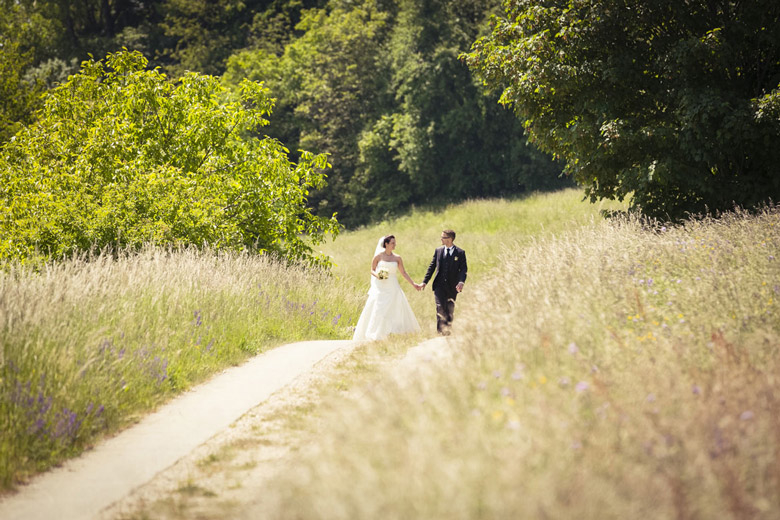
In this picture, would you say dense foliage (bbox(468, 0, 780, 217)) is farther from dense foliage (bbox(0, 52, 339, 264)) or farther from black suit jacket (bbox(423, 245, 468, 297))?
dense foliage (bbox(0, 52, 339, 264))

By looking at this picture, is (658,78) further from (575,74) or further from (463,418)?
(463,418)

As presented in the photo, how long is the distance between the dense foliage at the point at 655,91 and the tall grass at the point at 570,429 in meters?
7.93

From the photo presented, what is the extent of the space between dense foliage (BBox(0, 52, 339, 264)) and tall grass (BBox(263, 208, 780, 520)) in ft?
32.0

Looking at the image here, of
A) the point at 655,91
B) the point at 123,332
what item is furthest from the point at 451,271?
the point at 655,91

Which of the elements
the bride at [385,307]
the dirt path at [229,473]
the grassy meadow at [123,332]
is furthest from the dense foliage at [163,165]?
the dirt path at [229,473]

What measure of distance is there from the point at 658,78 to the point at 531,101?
290cm

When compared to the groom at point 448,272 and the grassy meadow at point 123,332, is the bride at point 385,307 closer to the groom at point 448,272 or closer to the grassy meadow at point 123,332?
the groom at point 448,272

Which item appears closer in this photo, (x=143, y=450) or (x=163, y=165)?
(x=143, y=450)

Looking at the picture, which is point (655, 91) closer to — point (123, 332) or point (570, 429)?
point (123, 332)

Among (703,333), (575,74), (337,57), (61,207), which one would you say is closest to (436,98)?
(337,57)

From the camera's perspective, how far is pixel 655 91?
14445mm

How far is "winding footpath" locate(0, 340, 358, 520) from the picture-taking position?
4.52m

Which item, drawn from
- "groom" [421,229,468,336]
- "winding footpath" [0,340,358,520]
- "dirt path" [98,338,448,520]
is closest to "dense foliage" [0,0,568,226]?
"groom" [421,229,468,336]

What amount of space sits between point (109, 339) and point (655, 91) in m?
12.8
